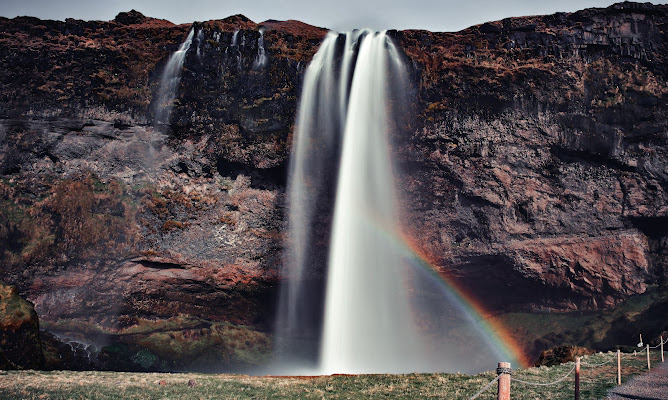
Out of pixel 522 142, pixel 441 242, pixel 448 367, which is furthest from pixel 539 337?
pixel 522 142

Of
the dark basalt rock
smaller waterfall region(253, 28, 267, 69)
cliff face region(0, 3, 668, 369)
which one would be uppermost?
the dark basalt rock

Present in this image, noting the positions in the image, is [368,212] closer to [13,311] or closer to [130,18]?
[13,311]

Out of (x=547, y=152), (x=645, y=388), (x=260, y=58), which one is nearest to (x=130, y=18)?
(x=260, y=58)

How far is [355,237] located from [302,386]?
13964 mm

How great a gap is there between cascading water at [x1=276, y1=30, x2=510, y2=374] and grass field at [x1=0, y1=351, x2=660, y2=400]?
10.8 metres

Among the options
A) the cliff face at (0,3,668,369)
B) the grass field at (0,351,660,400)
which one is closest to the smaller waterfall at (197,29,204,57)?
the cliff face at (0,3,668,369)

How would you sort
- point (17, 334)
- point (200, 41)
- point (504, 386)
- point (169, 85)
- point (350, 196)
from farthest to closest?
point (169, 85) → point (200, 41) → point (350, 196) → point (17, 334) → point (504, 386)

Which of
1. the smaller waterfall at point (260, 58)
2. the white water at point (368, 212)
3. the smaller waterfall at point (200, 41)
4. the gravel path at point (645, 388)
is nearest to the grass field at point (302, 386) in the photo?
the gravel path at point (645, 388)

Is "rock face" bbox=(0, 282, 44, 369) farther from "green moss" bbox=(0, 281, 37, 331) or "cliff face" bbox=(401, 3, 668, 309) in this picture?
"cliff face" bbox=(401, 3, 668, 309)

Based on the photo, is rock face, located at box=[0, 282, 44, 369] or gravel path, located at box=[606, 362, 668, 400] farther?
rock face, located at box=[0, 282, 44, 369]

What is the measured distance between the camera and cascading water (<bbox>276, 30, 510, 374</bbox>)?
30000mm

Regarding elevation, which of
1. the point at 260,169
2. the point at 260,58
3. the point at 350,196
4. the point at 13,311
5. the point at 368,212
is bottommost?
the point at 13,311

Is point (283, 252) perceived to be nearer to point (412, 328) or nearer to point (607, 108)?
point (412, 328)

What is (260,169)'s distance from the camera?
3106 cm
